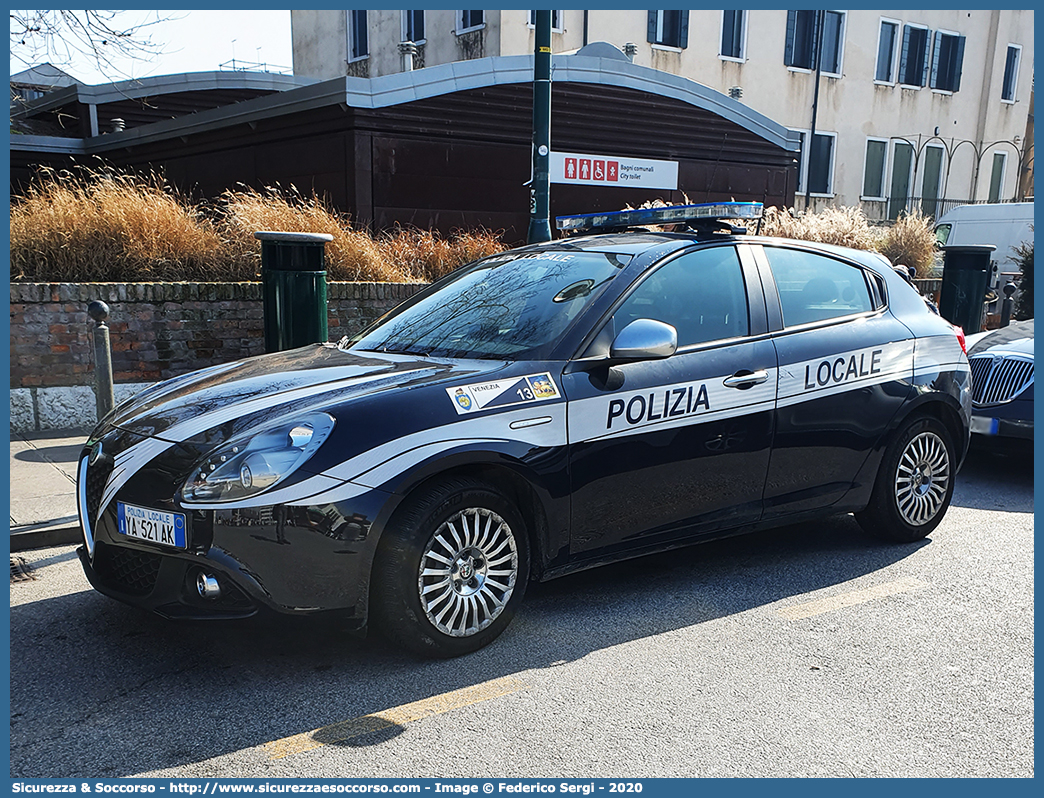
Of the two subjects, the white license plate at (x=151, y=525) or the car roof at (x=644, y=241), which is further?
the car roof at (x=644, y=241)

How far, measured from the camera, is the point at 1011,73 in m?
33.3

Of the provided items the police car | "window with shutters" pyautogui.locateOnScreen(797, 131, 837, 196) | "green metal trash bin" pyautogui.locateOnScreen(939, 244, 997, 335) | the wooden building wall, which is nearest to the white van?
the wooden building wall

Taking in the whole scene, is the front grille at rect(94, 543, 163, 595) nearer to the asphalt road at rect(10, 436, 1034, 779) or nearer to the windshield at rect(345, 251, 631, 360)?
the asphalt road at rect(10, 436, 1034, 779)

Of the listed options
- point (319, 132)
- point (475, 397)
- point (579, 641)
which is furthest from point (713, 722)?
point (319, 132)

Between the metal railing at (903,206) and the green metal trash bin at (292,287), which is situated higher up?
the metal railing at (903,206)

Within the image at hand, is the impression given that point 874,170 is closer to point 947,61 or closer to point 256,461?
point 947,61

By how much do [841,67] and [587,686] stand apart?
29.4 metres

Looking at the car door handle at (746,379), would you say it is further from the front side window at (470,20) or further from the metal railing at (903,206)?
the metal railing at (903,206)

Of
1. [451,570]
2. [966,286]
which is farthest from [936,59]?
[451,570]

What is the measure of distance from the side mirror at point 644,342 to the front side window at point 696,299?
18 centimetres

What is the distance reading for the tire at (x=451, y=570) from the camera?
370 centimetres

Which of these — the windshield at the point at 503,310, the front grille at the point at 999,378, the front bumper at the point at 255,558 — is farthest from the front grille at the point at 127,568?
the front grille at the point at 999,378

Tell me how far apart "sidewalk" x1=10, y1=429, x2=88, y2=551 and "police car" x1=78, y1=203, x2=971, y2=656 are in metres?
1.44
